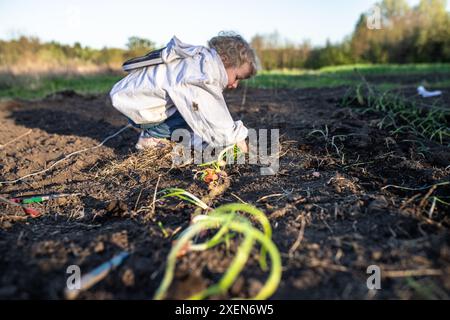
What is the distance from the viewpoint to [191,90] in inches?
93.3

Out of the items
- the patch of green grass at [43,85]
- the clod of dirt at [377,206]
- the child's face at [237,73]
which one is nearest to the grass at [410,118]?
the child's face at [237,73]

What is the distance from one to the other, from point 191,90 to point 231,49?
49 cm

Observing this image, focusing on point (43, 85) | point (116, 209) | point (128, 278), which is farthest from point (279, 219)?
point (43, 85)

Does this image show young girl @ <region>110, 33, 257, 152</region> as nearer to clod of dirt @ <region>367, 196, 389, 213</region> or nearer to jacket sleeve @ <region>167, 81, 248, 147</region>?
jacket sleeve @ <region>167, 81, 248, 147</region>

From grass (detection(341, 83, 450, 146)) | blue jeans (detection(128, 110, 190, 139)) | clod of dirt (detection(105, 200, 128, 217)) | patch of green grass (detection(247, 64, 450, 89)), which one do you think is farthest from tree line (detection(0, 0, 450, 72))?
clod of dirt (detection(105, 200, 128, 217))

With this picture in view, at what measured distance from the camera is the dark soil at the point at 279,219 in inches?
46.0

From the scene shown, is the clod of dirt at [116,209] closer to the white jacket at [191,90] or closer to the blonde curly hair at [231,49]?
the white jacket at [191,90]

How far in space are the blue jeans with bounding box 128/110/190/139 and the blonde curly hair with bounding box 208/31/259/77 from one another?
619 millimetres

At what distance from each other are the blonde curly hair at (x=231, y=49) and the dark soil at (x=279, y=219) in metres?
0.78

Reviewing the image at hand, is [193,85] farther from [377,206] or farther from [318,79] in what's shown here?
[318,79]

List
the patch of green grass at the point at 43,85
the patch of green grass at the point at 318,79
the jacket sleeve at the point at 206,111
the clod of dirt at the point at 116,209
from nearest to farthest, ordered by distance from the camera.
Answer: the clod of dirt at the point at 116,209, the jacket sleeve at the point at 206,111, the patch of green grass at the point at 318,79, the patch of green grass at the point at 43,85

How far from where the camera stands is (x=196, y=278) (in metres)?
1.16
